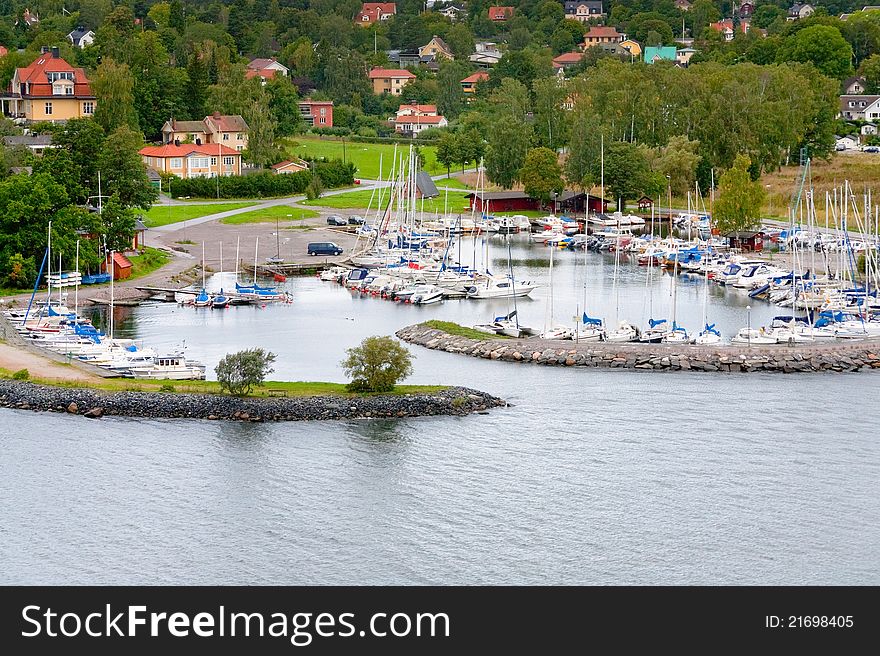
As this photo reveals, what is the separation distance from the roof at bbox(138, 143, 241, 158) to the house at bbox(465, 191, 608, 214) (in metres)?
13.6

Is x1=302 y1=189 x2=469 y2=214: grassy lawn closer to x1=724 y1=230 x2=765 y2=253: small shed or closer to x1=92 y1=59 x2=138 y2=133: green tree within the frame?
x1=92 y1=59 x2=138 y2=133: green tree

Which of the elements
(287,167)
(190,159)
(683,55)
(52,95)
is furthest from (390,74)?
(190,159)

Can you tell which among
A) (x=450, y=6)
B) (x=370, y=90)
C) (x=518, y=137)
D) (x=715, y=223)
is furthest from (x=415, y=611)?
(x=450, y=6)

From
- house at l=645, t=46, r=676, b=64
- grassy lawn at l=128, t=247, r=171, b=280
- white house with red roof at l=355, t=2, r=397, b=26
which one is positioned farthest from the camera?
white house with red roof at l=355, t=2, r=397, b=26

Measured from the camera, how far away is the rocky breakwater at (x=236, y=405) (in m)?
36.7

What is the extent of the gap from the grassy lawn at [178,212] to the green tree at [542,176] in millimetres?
14342

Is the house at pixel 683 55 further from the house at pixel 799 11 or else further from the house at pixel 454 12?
the house at pixel 454 12

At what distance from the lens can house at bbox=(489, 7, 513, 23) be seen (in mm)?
147250

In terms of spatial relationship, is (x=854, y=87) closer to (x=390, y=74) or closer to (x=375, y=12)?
(x=390, y=74)

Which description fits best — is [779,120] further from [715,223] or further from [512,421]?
[512,421]

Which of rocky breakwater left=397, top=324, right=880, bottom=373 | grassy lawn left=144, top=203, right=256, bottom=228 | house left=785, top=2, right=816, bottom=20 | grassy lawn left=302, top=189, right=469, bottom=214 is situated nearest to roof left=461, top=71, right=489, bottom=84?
house left=785, top=2, right=816, bottom=20

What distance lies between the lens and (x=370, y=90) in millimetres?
114688

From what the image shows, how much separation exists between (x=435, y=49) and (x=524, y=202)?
56077mm

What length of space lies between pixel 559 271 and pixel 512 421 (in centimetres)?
2494
